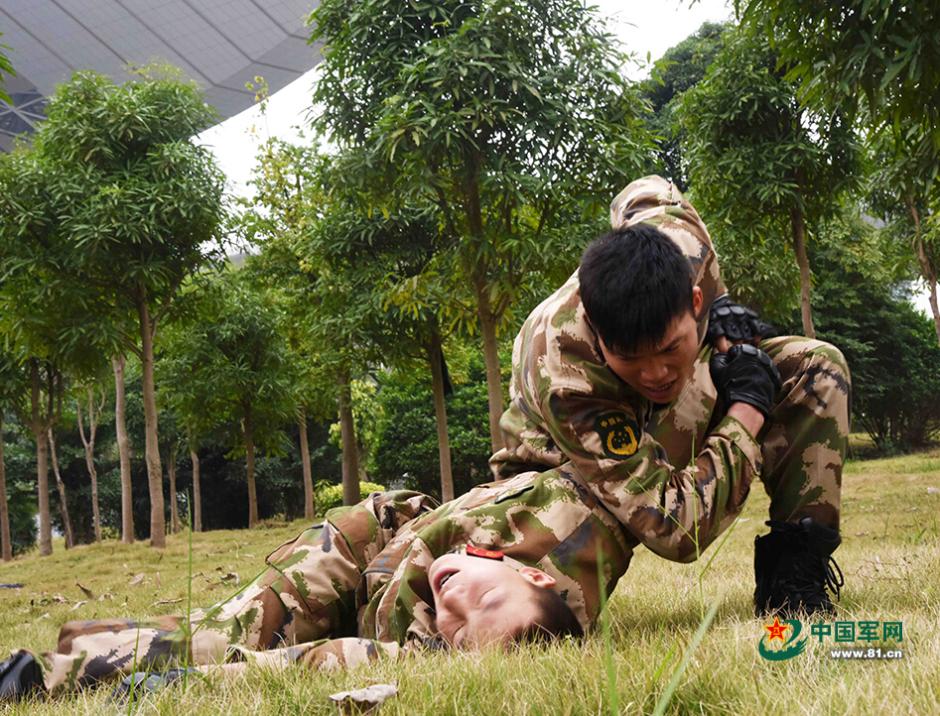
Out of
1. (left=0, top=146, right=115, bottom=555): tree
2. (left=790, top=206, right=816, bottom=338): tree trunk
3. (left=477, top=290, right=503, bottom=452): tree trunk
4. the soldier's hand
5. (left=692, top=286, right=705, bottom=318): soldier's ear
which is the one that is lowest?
the soldier's hand

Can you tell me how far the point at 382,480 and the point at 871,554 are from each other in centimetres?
2468

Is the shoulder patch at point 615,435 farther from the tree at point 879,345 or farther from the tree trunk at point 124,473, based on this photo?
the tree at point 879,345

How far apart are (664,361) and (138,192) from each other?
460 inches

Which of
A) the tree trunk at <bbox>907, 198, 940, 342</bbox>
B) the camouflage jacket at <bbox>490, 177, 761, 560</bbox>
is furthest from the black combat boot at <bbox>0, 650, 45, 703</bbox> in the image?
the tree trunk at <bbox>907, 198, 940, 342</bbox>

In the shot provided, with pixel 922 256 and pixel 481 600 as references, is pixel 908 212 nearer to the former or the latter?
pixel 922 256

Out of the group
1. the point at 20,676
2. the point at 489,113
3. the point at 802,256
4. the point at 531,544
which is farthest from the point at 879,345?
the point at 20,676

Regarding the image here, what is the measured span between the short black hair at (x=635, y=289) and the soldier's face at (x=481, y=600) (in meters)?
0.71

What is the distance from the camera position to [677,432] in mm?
2789

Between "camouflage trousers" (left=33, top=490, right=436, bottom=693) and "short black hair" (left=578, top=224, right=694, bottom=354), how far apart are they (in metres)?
1.06

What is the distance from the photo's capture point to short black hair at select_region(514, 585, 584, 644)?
7.65 feet

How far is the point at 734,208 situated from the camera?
11.2 m

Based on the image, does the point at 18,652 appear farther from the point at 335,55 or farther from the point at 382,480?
the point at 382,480

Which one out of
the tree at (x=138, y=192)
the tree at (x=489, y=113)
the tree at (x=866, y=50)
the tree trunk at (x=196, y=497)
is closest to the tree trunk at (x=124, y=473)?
the tree at (x=138, y=192)

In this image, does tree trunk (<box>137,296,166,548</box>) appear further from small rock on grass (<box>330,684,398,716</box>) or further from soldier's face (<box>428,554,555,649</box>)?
small rock on grass (<box>330,684,398,716</box>)
